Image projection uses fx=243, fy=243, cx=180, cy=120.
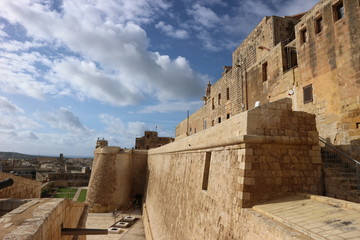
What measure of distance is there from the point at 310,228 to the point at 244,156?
1626 mm

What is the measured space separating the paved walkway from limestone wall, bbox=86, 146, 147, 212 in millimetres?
17253

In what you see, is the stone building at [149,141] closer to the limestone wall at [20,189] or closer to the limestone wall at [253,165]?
the limestone wall at [20,189]

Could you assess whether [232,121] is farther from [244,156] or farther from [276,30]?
[276,30]

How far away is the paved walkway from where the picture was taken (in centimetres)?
260

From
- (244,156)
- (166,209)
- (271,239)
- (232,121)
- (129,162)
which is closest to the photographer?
(271,239)

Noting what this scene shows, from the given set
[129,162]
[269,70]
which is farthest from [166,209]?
[129,162]

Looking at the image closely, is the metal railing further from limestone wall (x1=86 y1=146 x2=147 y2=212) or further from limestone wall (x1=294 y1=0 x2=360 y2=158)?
limestone wall (x1=86 y1=146 x2=147 y2=212)

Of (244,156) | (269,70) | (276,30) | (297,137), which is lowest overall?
(244,156)

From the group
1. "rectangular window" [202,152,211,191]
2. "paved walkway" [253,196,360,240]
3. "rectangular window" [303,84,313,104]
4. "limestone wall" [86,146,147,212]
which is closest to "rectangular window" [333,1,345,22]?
"rectangular window" [303,84,313,104]

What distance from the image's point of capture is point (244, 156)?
167 inches

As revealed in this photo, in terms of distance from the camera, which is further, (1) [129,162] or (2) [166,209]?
(1) [129,162]

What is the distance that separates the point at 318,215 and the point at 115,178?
60.5 feet

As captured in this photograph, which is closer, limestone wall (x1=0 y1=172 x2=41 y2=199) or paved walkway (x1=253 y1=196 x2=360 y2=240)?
paved walkway (x1=253 y1=196 x2=360 y2=240)

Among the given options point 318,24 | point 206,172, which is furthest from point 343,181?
point 318,24
